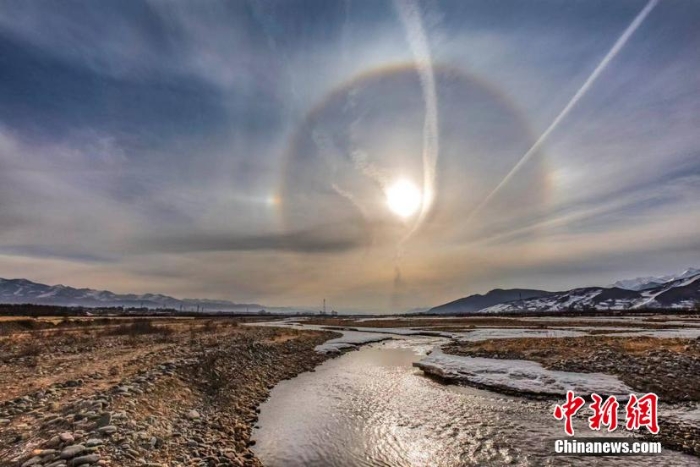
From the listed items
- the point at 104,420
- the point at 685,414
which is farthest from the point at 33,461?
the point at 685,414

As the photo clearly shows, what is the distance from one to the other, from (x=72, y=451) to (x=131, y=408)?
4.22m

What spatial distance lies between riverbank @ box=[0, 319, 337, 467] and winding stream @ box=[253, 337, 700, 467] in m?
1.61

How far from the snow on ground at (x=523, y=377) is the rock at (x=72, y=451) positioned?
21218 millimetres

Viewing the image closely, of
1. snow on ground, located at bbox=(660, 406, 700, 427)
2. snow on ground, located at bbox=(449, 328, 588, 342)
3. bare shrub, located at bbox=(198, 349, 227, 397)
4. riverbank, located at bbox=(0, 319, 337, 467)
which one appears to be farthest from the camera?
snow on ground, located at bbox=(449, 328, 588, 342)

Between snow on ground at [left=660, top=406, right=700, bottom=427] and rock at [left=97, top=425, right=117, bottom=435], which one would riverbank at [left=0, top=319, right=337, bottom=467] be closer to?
rock at [left=97, top=425, right=117, bottom=435]

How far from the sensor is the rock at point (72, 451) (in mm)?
9102

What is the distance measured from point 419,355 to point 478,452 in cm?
2759

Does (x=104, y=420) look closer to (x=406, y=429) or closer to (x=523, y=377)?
(x=406, y=429)

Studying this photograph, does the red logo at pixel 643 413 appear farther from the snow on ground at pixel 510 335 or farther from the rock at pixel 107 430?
the snow on ground at pixel 510 335

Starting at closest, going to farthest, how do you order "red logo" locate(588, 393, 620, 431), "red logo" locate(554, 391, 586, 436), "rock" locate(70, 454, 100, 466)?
"rock" locate(70, 454, 100, 466), "red logo" locate(588, 393, 620, 431), "red logo" locate(554, 391, 586, 436)

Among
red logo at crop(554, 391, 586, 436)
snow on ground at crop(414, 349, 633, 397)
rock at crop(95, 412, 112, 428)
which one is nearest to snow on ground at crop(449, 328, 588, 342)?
snow on ground at crop(414, 349, 633, 397)

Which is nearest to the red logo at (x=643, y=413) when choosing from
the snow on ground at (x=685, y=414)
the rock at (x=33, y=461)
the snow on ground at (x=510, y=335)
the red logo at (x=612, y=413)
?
the red logo at (x=612, y=413)

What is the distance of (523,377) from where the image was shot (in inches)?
899

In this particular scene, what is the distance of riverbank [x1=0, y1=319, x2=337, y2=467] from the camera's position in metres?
10.1
